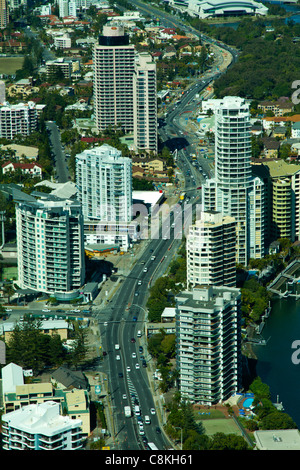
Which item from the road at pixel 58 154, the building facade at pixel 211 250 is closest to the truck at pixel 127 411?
the building facade at pixel 211 250

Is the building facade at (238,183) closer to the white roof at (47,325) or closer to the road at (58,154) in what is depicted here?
the white roof at (47,325)

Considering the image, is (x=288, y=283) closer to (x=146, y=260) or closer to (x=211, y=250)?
(x=146, y=260)

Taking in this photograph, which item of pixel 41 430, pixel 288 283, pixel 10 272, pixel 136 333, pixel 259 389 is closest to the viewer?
pixel 41 430

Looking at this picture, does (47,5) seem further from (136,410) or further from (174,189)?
(136,410)

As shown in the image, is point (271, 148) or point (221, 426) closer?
point (221, 426)

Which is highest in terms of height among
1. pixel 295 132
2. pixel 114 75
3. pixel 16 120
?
pixel 114 75

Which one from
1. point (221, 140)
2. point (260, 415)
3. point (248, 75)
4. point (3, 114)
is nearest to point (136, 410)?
point (260, 415)

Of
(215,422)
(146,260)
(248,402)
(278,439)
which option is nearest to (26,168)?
(146,260)
